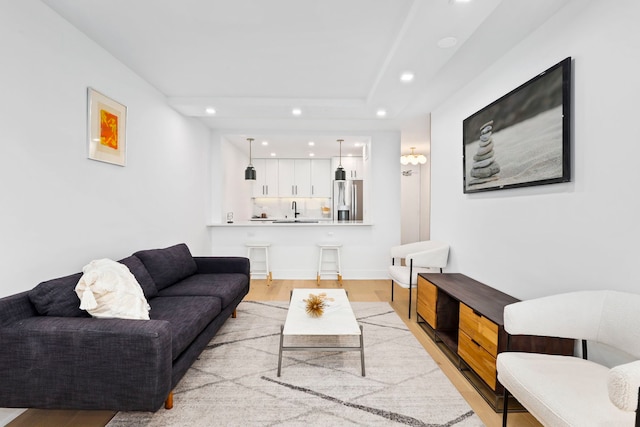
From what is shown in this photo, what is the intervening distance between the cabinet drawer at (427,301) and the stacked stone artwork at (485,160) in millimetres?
1144

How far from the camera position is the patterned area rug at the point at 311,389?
1.90 metres

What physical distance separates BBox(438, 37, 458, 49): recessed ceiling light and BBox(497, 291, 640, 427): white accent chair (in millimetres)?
1929

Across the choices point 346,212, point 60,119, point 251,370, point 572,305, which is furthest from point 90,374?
point 346,212

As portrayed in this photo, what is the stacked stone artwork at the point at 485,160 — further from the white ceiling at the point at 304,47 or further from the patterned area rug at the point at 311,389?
the patterned area rug at the point at 311,389

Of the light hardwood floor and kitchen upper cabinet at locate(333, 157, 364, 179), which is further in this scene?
kitchen upper cabinet at locate(333, 157, 364, 179)

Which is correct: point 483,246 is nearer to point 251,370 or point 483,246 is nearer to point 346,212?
point 251,370

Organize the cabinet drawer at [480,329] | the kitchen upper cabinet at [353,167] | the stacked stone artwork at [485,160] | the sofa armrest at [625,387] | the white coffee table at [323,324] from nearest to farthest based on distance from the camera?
the sofa armrest at [625,387], the cabinet drawer at [480,329], the white coffee table at [323,324], the stacked stone artwork at [485,160], the kitchen upper cabinet at [353,167]

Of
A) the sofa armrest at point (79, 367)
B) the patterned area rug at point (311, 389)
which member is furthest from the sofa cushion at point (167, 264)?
the sofa armrest at point (79, 367)

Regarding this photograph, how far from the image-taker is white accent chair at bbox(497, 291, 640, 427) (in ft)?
3.86

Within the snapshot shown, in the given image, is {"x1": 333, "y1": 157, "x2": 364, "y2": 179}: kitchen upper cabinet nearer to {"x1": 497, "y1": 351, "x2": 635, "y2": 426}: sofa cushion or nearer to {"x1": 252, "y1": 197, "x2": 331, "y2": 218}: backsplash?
{"x1": 252, "y1": 197, "x2": 331, "y2": 218}: backsplash

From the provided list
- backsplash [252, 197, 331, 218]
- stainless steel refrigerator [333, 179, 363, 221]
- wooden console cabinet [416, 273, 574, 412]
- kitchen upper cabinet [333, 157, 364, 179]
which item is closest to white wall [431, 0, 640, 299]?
wooden console cabinet [416, 273, 574, 412]

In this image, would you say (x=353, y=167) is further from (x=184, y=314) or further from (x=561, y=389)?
(x=561, y=389)

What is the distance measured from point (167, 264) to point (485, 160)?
3.30 meters

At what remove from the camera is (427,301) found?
3.18 metres
